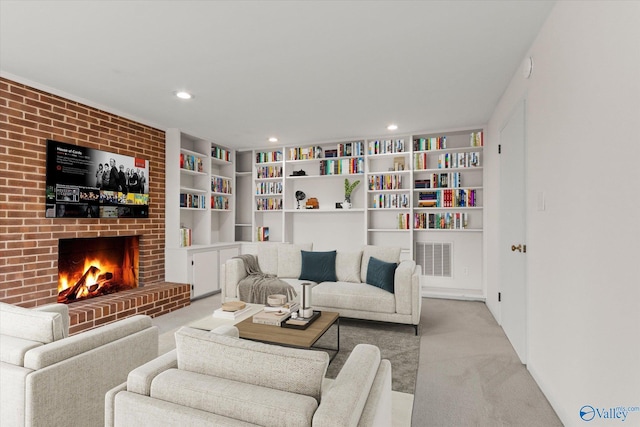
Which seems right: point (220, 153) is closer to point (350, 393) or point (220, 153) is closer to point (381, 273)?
point (381, 273)

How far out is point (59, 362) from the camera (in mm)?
1454

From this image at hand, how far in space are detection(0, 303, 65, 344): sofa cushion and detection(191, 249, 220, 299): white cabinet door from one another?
10.4 feet

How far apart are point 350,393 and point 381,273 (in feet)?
8.88

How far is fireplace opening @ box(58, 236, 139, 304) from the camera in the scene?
3618 millimetres

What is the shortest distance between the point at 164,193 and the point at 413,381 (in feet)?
13.4

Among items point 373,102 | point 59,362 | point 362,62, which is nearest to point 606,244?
point 362,62

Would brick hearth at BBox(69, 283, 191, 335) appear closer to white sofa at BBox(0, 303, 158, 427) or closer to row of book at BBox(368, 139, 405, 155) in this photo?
white sofa at BBox(0, 303, 158, 427)

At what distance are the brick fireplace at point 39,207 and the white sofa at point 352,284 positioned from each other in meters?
1.23

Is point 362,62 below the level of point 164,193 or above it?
above

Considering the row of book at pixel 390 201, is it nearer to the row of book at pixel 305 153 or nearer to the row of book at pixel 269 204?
the row of book at pixel 305 153

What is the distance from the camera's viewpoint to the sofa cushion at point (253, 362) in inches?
41.9

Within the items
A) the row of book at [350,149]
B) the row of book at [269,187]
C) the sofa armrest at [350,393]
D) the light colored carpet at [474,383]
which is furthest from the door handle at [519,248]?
the row of book at [269,187]

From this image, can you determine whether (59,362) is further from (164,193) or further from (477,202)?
(477,202)

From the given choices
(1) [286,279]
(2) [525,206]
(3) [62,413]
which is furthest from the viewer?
(1) [286,279]
